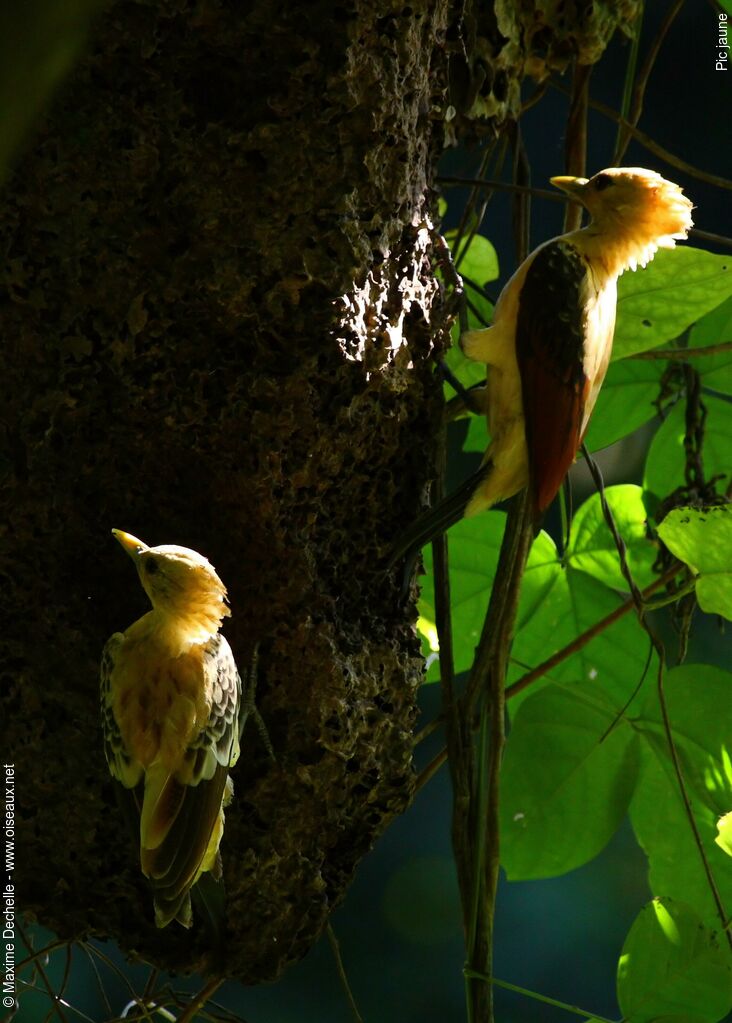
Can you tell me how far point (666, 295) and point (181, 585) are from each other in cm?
74

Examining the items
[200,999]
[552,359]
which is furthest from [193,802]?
[552,359]

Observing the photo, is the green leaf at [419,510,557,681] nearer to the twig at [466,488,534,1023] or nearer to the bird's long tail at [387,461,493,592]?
the twig at [466,488,534,1023]

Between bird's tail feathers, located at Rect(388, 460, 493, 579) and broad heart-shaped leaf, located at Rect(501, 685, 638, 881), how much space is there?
321mm

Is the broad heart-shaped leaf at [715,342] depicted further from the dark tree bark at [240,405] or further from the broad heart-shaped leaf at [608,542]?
the dark tree bark at [240,405]

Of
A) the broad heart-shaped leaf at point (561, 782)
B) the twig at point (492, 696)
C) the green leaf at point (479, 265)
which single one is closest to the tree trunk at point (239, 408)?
the twig at point (492, 696)

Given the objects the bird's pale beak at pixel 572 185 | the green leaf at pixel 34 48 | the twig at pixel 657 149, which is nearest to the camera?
the green leaf at pixel 34 48

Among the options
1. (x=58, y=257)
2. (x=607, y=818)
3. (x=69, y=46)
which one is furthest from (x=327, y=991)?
(x=69, y=46)

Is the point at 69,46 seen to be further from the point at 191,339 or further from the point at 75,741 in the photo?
the point at 75,741

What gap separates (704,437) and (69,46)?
1545 mm

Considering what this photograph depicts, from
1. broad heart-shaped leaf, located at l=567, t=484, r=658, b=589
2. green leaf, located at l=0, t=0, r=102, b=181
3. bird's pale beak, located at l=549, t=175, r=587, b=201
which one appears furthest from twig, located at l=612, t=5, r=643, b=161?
green leaf, located at l=0, t=0, r=102, b=181

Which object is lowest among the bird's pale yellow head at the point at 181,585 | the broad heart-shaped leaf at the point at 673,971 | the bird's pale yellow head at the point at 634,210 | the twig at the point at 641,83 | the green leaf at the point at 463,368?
the broad heart-shaped leaf at the point at 673,971

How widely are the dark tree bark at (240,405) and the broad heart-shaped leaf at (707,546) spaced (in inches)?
11.9

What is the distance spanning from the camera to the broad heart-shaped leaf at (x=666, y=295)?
1.33 meters

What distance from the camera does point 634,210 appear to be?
1361 mm
